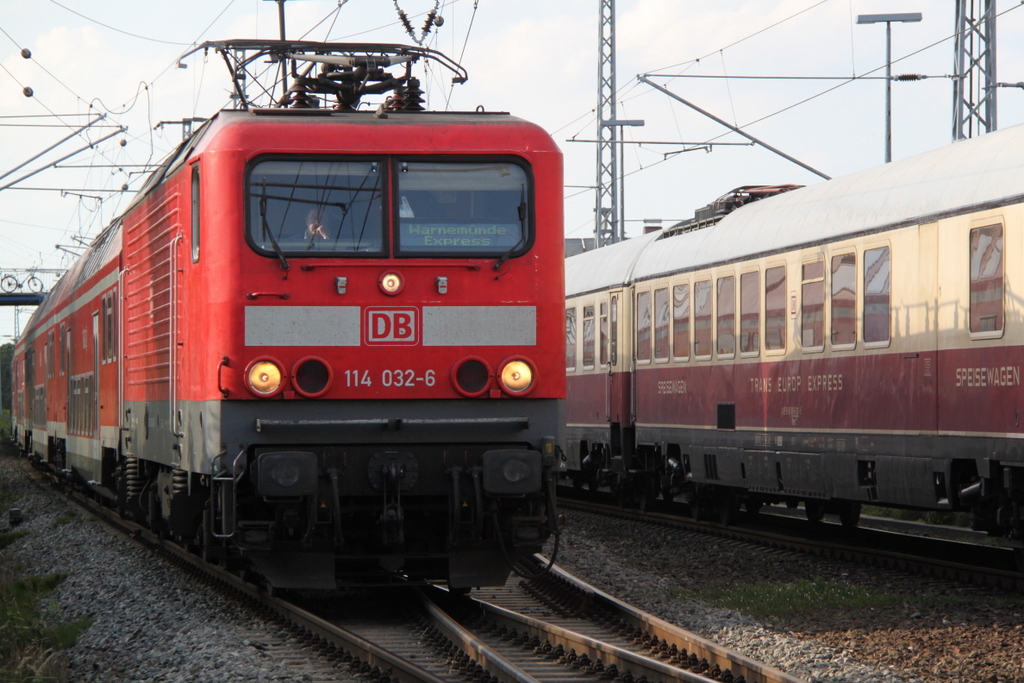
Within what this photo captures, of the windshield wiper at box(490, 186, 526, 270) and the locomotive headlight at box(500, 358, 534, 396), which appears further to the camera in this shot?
the windshield wiper at box(490, 186, 526, 270)

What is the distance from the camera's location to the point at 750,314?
1421 cm

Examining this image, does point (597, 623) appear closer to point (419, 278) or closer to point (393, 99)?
point (419, 278)

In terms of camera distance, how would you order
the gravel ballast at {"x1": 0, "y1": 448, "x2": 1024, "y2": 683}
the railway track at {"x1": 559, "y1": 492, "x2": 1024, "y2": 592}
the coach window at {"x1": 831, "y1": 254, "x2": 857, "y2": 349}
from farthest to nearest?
1. the coach window at {"x1": 831, "y1": 254, "x2": 857, "y2": 349}
2. the railway track at {"x1": 559, "y1": 492, "x2": 1024, "y2": 592}
3. the gravel ballast at {"x1": 0, "y1": 448, "x2": 1024, "y2": 683}

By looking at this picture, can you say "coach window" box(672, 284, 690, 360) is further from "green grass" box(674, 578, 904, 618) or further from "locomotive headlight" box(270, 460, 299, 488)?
"locomotive headlight" box(270, 460, 299, 488)

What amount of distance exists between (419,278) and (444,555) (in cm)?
180

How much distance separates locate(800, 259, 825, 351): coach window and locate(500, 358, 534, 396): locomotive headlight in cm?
502

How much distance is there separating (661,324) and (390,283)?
27.9 feet

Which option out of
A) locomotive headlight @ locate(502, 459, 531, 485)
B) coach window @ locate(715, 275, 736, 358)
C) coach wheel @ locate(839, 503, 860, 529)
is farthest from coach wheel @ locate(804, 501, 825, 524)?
locomotive headlight @ locate(502, 459, 531, 485)

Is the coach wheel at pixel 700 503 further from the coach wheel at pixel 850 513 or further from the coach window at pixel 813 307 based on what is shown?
the coach window at pixel 813 307

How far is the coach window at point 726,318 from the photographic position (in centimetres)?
1460

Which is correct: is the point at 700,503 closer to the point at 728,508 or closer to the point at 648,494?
the point at 728,508

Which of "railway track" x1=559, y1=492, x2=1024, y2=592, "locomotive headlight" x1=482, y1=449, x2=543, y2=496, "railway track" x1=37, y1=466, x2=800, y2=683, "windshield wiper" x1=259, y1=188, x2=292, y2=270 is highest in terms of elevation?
"windshield wiper" x1=259, y1=188, x2=292, y2=270

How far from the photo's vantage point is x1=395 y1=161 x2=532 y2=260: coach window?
8595 mm

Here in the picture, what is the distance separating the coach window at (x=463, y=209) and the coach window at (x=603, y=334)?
32.1 feet
